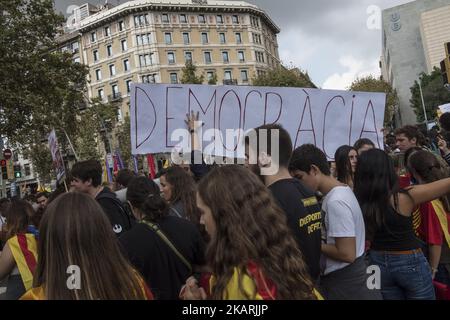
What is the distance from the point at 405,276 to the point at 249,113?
3.03 metres

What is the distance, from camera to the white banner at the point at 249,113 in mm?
5250

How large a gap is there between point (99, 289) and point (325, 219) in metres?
1.71

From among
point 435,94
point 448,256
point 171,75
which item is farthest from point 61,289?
point 171,75

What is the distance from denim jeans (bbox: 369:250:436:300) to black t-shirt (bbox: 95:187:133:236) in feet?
6.83

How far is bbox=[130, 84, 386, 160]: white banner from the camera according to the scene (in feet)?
17.2

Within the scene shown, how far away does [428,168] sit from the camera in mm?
3717

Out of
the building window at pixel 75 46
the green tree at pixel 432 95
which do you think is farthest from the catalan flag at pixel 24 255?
the building window at pixel 75 46

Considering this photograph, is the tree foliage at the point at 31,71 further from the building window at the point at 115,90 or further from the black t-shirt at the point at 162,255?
the building window at the point at 115,90

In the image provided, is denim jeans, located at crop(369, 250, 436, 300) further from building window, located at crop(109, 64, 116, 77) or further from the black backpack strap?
building window, located at crop(109, 64, 116, 77)

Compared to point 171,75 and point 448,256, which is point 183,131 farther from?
point 171,75

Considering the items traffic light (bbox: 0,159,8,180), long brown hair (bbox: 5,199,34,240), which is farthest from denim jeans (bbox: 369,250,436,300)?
traffic light (bbox: 0,159,8,180)

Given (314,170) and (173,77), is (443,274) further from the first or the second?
(173,77)
